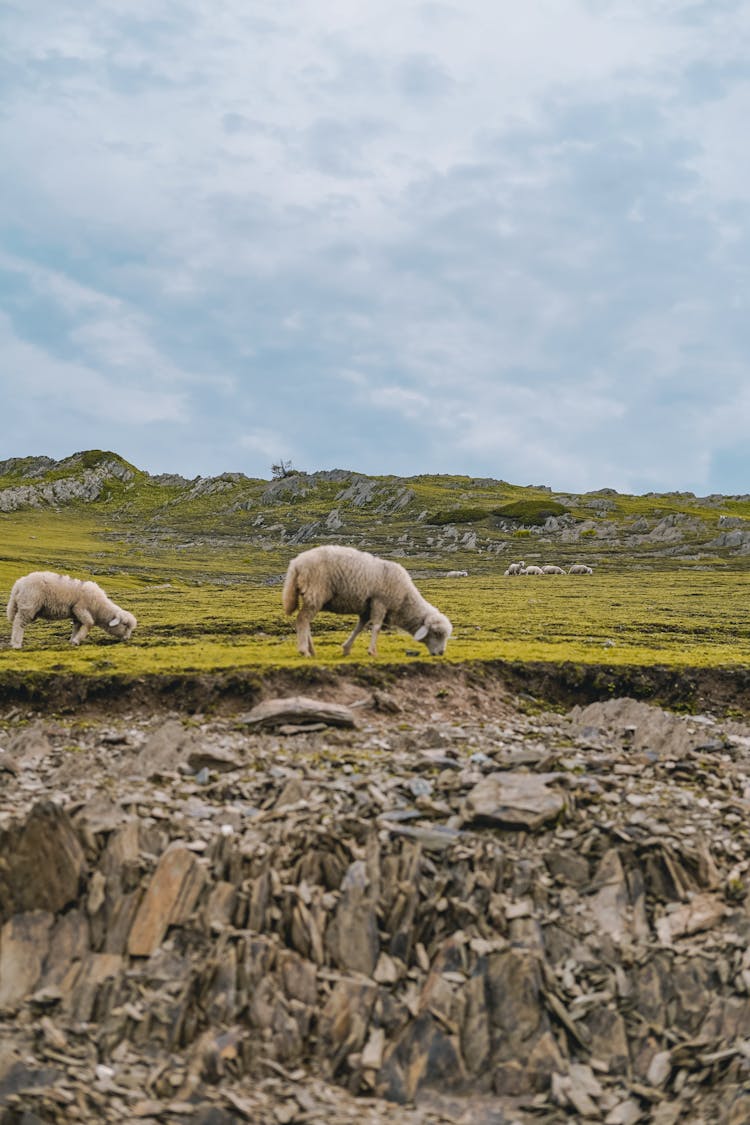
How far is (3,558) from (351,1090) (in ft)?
273

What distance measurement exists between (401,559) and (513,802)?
92.0 m

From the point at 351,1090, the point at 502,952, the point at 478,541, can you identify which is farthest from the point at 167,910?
the point at 478,541

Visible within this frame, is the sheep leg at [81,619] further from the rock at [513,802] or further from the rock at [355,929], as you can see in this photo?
the rock at [355,929]

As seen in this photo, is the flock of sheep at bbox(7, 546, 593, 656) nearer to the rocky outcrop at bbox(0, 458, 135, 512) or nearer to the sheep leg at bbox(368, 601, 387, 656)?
the sheep leg at bbox(368, 601, 387, 656)

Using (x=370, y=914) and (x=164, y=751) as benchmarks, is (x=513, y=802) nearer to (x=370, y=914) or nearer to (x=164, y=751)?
(x=370, y=914)

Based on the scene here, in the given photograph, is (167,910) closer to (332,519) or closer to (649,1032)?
(649,1032)

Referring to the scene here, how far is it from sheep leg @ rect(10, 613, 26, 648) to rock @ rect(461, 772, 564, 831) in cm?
2143

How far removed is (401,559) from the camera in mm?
106812

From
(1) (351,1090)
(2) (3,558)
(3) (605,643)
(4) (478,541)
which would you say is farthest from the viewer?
(4) (478,541)

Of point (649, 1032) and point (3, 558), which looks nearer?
point (649, 1032)

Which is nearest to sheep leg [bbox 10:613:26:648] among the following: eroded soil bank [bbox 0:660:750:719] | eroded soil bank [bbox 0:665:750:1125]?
eroded soil bank [bbox 0:660:750:719]

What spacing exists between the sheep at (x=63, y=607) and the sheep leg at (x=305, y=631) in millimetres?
9955

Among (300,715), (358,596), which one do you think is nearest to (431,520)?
(358,596)

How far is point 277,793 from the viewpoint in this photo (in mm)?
15484
